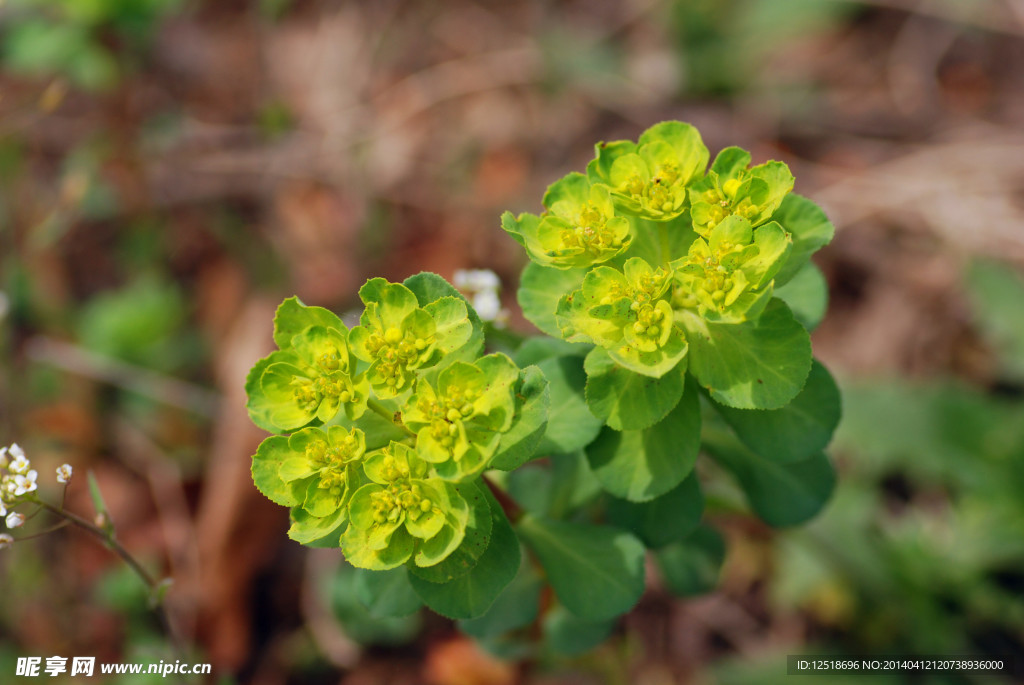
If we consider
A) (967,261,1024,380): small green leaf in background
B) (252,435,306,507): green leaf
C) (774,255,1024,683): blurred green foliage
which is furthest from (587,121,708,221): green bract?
(967,261,1024,380): small green leaf in background

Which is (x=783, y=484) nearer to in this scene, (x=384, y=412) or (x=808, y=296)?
(x=808, y=296)

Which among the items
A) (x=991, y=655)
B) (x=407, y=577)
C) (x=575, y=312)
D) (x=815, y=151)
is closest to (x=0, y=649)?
(x=407, y=577)

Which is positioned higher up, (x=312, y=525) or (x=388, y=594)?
(x=312, y=525)

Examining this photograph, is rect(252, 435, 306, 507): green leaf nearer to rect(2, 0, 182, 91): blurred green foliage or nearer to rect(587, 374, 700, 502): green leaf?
rect(587, 374, 700, 502): green leaf

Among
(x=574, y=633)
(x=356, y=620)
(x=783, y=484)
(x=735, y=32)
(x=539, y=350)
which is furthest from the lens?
(x=735, y=32)

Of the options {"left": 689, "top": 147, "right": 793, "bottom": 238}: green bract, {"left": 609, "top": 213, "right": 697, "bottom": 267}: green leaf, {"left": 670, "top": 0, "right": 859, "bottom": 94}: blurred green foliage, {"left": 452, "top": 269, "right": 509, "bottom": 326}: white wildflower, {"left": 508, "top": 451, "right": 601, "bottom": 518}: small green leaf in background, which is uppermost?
{"left": 670, "top": 0, "right": 859, "bottom": 94}: blurred green foliage

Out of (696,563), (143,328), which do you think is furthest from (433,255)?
(696,563)

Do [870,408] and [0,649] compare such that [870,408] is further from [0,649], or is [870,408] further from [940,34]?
[0,649]
